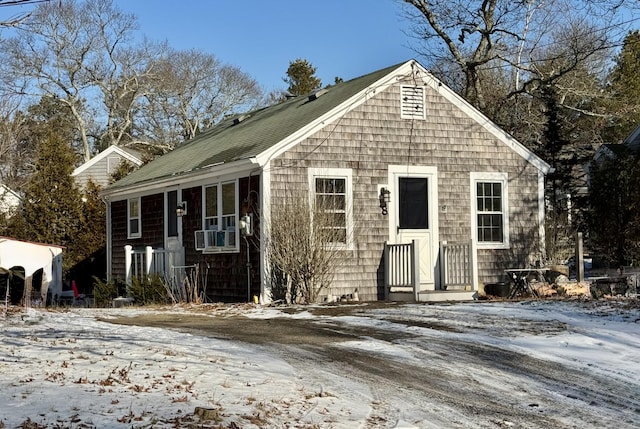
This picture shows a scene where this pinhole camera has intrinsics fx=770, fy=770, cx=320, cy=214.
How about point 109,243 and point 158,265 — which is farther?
point 109,243

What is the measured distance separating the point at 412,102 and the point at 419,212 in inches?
97.0

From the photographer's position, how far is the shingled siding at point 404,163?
16.2 m

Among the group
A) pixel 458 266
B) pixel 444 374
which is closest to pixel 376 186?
pixel 458 266

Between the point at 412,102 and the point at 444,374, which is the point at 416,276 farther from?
the point at 444,374

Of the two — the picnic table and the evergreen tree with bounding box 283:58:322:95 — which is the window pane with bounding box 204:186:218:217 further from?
the evergreen tree with bounding box 283:58:322:95

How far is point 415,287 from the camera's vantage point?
15922 millimetres

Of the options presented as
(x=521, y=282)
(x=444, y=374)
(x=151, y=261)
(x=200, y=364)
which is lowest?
(x=444, y=374)

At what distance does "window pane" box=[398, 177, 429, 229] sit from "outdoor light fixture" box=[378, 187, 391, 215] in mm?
437

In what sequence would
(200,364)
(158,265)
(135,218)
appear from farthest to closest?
(135,218) < (158,265) < (200,364)

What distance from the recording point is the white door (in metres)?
16.9

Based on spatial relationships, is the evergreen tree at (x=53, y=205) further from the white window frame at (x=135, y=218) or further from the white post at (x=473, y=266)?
the white post at (x=473, y=266)

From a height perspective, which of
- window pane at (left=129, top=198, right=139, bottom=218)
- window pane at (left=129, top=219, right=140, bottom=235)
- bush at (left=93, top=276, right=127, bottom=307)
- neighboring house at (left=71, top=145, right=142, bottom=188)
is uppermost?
neighboring house at (left=71, top=145, right=142, bottom=188)

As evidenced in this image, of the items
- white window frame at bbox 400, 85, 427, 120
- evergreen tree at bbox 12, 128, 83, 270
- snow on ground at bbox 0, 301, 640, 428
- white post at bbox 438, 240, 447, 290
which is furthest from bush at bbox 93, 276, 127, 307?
white window frame at bbox 400, 85, 427, 120

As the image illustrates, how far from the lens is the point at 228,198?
1705 cm
